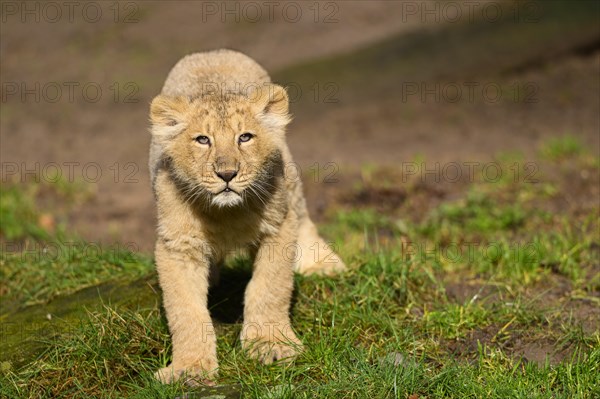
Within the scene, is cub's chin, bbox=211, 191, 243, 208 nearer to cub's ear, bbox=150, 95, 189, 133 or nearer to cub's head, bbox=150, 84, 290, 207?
cub's head, bbox=150, 84, 290, 207

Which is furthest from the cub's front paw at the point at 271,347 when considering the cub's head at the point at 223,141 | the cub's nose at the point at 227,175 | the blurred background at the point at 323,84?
the blurred background at the point at 323,84

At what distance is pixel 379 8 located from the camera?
650 inches

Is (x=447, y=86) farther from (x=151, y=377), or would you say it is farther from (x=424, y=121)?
(x=151, y=377)

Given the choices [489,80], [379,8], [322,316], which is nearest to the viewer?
[322,316]

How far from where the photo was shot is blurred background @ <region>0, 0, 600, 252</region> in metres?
10.3

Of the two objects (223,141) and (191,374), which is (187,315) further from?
(223,141)

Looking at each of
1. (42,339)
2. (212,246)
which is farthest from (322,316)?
(42,339)

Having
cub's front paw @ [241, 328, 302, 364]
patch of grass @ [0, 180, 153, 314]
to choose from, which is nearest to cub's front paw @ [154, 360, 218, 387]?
cub's front paw @ [241, 328, 302, 364]

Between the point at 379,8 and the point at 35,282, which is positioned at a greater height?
the point at 379,8

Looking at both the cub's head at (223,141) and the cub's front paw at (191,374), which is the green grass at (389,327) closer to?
the cub's front paw at (191,374)

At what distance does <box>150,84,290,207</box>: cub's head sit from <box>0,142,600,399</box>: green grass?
0.97 m

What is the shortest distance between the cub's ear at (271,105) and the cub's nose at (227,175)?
56cm

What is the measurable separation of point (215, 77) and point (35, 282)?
6.88 ft

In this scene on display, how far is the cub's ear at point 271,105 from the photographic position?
4.97 metres
